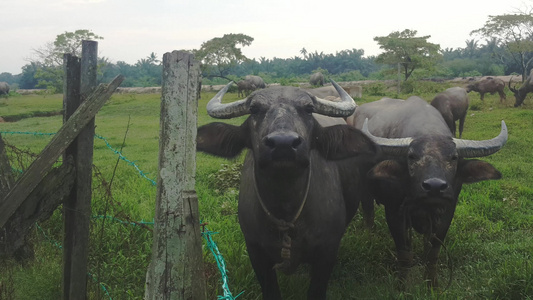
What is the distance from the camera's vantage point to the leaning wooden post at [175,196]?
1.61 m

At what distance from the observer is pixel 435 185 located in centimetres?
284

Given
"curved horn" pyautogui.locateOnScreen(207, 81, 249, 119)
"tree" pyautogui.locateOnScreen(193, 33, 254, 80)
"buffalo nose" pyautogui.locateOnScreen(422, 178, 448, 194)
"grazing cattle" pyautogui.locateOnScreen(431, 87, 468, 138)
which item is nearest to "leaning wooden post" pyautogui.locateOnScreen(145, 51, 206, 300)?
"curved horn" pyautogui.locateOnScreen(207, 81, 249, 119)

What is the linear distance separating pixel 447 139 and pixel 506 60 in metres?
43.8

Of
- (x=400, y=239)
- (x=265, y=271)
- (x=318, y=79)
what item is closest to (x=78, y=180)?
(x=265, y=271)

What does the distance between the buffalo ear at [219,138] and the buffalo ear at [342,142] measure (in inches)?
18.6

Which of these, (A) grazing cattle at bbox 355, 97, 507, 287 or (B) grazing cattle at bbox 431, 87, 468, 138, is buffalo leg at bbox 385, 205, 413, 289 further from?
(B) grazing cattle at bbox 431, 87, 468, 138

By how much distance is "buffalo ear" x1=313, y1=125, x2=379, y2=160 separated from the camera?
2.64 m

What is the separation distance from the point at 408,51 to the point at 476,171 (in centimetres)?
2439

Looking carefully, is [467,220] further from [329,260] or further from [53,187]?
[53,187]

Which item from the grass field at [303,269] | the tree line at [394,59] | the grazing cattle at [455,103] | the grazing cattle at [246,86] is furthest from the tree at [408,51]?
the grass field at [303,269]

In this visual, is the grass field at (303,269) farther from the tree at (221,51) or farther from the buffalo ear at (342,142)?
the tree at (221,51)

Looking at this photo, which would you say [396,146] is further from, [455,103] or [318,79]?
[318,79]

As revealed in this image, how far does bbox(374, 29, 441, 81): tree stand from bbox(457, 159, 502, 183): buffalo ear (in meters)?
23.8

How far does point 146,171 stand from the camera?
276 inches
